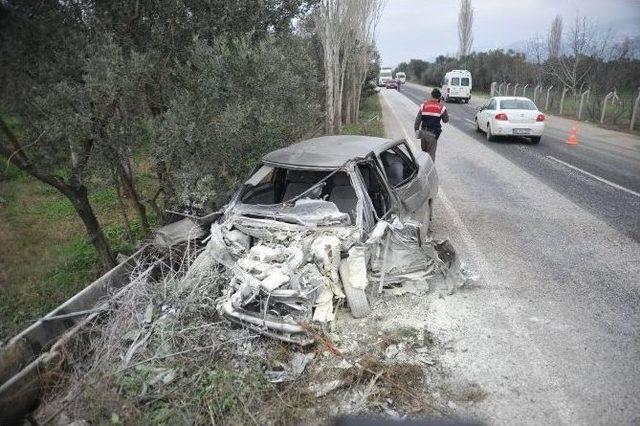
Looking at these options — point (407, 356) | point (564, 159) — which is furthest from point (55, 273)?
point (564, 159)

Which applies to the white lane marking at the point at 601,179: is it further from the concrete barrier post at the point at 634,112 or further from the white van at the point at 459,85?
the white van at the point at 459,85

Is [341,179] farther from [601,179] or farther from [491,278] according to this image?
[601,179]

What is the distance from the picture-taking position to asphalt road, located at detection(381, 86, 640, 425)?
3.33 meters

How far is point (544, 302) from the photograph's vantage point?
459cm

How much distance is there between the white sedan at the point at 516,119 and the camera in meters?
13.4

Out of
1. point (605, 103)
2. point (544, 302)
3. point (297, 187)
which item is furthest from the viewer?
point (605, 103)

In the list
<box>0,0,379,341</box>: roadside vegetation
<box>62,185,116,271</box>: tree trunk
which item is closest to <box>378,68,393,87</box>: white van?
<box>0,0,379,341</box>: roadside vegetation

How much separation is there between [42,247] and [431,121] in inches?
301

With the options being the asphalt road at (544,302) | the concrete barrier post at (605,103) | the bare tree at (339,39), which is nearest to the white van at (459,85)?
the concrete barrier post at (605,103)

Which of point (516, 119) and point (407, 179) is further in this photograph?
point (516, 119)

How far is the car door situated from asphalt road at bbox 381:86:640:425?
0.85 metres

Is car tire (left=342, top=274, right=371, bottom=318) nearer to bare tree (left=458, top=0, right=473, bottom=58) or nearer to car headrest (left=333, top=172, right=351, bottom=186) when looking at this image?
car headrest (left=333, top=172, right=351, bottom=186)

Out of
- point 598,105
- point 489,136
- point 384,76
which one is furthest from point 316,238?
point 384,76

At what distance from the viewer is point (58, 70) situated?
4.82 m
